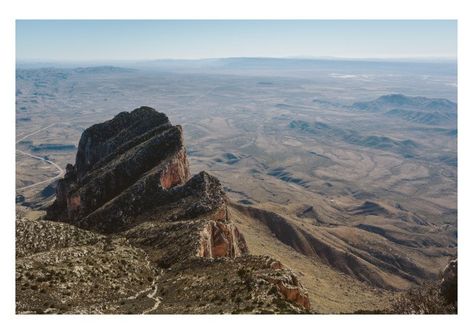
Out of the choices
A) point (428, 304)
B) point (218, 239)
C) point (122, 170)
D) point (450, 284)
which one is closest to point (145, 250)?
point (218, 239)

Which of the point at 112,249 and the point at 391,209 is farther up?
the point at 112,249

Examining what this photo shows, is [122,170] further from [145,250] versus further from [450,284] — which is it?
[450,284]

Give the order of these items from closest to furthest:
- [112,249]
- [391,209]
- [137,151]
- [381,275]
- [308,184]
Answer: [112,249]
[137,151]
[381,275]
[391,209]
[308,184]

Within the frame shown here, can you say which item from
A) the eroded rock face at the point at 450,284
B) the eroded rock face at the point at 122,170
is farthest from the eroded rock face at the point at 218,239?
the eroded rock face at the point at 450,284

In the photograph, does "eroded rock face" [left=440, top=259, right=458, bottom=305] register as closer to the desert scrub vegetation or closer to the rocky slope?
the desert scrub vegetation

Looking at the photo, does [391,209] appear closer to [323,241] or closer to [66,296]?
[323,241]

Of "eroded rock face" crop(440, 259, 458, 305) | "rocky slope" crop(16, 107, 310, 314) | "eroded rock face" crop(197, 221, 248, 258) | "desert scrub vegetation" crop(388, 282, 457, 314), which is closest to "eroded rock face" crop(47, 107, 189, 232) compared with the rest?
"rocky slope" crop(16, 107, 310, 314)

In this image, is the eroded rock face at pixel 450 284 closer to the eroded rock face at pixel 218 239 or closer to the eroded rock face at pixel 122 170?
the eroded rock face at pixel 218 239

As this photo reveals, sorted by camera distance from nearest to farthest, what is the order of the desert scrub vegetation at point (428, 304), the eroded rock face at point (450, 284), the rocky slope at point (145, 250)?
the desert scrub vegetation at point (428, 304)
the eroded rock face at point (450, 284)
the rocky slope at point (145, 250)

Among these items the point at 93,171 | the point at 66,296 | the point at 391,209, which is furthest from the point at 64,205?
the point at 391,209
